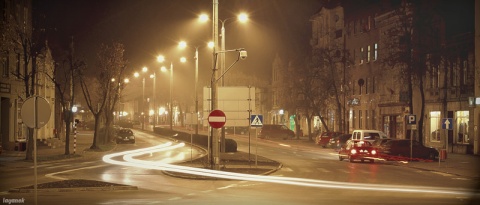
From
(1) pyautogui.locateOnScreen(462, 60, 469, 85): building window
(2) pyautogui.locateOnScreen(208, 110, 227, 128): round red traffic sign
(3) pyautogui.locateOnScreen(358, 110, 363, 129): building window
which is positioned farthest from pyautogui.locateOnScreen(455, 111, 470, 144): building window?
(2) pyautogui.locateOnScreen(208, 110, 227, 128): round red traffic sign

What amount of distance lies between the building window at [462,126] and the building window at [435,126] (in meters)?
2.94

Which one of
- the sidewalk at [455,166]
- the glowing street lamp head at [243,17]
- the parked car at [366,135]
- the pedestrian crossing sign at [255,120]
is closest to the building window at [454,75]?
the sidewalk at [455,166]

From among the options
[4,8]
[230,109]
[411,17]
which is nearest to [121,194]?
[230,109]

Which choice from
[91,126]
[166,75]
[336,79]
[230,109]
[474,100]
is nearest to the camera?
[230,109]

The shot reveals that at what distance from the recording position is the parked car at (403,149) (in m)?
37.1

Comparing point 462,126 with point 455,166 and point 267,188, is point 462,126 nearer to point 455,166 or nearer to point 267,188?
point 455,166

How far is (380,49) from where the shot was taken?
55.9m

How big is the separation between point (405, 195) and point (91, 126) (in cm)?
8523

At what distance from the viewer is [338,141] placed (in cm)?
4959

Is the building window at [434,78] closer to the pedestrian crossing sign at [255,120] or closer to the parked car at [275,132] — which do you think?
the pedestrian crossing sign at [255,120]

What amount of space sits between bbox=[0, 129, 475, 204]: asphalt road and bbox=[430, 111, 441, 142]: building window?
22.2 meters

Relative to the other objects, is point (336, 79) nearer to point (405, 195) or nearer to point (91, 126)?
point (405, 195)

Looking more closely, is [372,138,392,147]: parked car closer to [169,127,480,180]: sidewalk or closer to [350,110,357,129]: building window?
[169,127,480,180]: sidewalk

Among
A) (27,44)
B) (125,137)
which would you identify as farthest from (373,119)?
(27,44)
